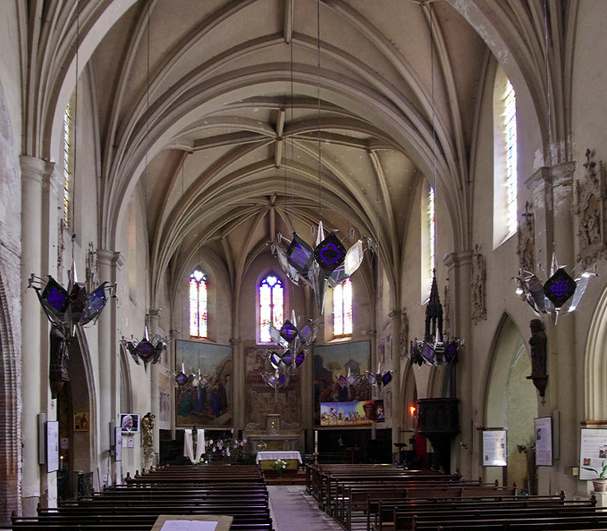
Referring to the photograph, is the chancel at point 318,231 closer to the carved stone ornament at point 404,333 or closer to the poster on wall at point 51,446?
the poster on wall at point 51,446

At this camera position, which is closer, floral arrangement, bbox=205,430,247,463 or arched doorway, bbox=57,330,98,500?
arched doorway, bbox=57,330,98,500

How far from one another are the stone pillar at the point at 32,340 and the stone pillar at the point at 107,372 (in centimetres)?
595

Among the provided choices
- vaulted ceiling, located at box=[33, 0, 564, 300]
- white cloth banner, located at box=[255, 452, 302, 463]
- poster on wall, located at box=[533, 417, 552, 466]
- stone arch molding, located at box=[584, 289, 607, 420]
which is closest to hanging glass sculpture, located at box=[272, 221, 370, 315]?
vaulted ceiling, located at box=[33, 0, 564, 300]

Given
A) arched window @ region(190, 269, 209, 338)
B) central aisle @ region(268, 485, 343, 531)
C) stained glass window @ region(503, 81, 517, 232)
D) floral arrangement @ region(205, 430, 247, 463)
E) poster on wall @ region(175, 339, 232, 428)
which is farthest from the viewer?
arched window @ region(190, 269, 209, 338)

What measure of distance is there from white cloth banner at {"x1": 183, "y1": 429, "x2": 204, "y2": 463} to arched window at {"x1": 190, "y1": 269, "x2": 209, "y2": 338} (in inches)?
238

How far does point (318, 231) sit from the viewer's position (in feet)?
43.2

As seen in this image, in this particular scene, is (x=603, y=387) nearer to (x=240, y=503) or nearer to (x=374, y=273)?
(x=240, y=503)

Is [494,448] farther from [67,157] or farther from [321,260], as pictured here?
[67,157]

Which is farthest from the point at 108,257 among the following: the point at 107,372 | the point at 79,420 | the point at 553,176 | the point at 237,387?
the point at 237,387

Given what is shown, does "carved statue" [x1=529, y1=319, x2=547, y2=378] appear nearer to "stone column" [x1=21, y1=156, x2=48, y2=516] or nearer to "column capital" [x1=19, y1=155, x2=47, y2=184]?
"stone column" [x1=21, y1=156, x2=48, y2=516]

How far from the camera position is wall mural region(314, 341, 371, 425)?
36312 mm

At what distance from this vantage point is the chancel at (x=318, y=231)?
13.2 m

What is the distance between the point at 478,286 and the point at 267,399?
2091 cm

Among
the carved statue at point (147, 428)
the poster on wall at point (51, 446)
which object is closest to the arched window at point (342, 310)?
the carved statue at point (147, 428)
